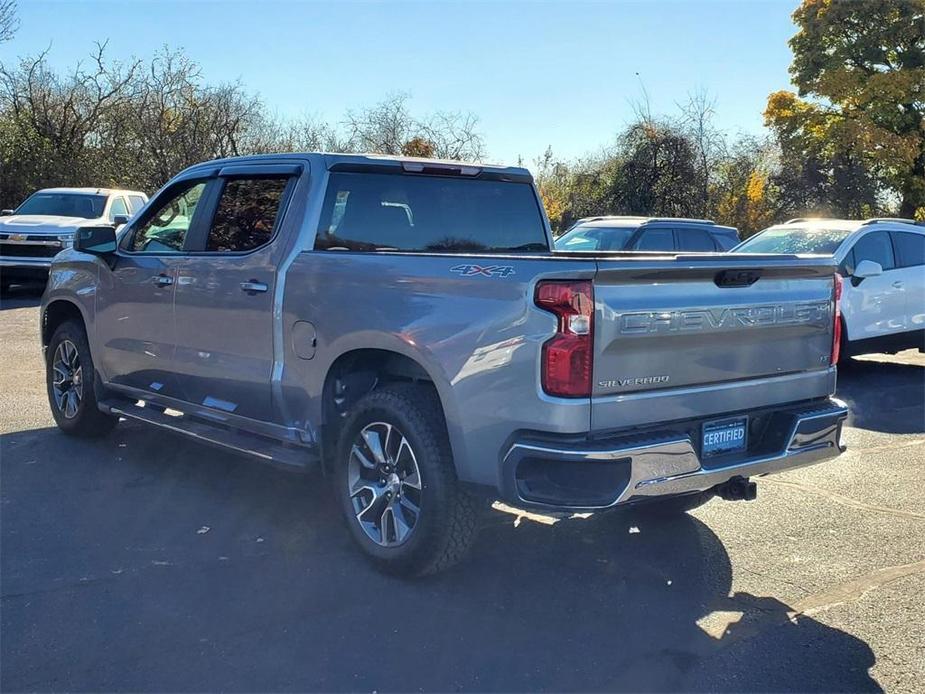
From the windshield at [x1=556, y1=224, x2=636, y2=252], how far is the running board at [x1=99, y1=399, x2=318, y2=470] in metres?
7.02

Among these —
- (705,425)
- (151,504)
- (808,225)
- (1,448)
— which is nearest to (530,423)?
(705,425)

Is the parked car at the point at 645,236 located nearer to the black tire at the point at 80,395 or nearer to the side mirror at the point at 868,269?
the side mirror at the point at 868,269

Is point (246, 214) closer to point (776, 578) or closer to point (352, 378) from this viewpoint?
point (352, 378)

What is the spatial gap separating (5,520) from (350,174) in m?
2.72

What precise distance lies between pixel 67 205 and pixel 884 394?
45.7ft

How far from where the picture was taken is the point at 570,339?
11.3 feet

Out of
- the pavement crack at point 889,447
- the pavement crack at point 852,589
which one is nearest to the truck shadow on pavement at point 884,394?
the pavement crack at point 889,447

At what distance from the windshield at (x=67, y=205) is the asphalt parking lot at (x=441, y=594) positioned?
1105 cm

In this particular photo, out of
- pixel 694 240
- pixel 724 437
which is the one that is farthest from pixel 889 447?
pixel 694 240

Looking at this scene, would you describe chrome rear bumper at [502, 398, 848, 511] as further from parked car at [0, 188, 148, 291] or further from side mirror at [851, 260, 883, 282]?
parked car at [0, 188, 148, 291]

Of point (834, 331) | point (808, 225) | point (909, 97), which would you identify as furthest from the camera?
point (909, 97)

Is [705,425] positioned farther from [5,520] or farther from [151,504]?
[5,520]

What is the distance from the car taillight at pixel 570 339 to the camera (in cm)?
343

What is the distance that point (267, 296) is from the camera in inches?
187
